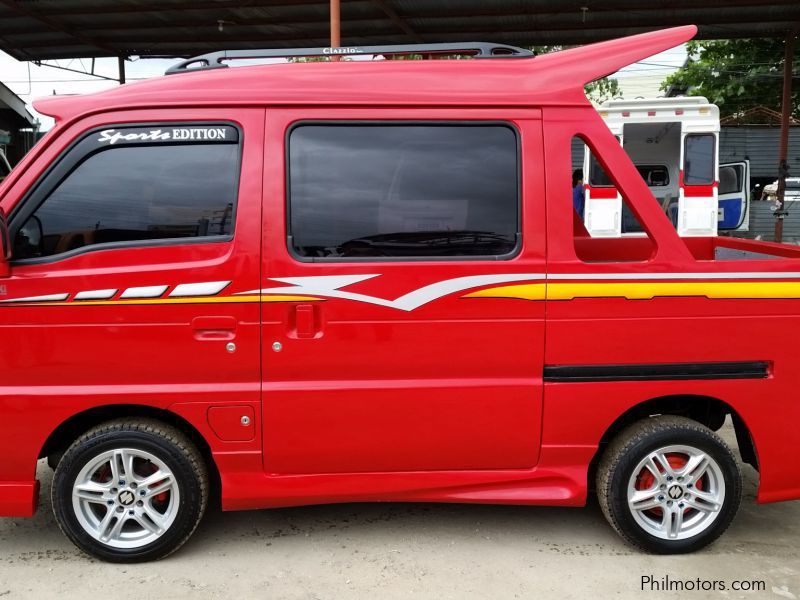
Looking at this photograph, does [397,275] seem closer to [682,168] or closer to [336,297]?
[336,297]

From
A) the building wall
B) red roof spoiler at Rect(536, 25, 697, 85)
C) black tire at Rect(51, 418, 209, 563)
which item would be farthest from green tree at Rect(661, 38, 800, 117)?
black tire at Rect(51, 418, 209, 563)

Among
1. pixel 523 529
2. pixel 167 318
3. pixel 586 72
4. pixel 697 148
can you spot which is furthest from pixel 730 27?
pixel 167 318

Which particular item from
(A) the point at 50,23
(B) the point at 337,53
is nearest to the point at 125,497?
(B) the point at 337,53

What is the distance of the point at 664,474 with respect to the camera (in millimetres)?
3234

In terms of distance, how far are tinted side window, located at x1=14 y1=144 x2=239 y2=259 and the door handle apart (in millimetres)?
386

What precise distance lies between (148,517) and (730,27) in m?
11.3

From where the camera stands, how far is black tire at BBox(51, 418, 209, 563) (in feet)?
10.00

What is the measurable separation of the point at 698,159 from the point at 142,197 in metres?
10.0

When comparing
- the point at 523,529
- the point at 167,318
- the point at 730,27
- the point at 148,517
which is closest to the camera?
the point at 167,318

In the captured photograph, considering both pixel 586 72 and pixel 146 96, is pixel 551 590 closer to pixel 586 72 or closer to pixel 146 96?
pixel 586 72

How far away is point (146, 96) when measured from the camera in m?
3.02

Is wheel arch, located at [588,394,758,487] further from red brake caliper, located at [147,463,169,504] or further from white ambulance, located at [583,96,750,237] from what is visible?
white ambulance, located at [583,96,750,237]

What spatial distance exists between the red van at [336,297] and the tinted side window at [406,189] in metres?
0.01

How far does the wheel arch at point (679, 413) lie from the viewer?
3.24 meters
